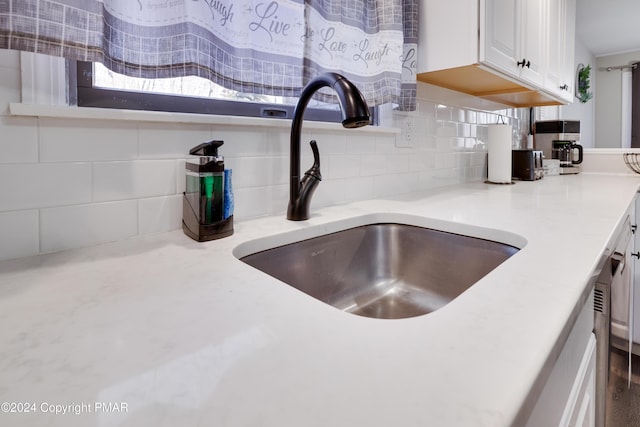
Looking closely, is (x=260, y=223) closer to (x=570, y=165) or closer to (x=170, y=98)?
(x=170, y=98)

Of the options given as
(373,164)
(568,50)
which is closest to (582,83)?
(568,50)

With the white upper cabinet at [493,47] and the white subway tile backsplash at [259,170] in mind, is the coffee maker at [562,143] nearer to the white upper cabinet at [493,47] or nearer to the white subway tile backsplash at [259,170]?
the white upper cabinet at [493,47]

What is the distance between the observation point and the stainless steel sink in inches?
32.6

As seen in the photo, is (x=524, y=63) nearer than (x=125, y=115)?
No

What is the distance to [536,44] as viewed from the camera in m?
1.78

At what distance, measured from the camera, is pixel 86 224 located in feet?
2.27

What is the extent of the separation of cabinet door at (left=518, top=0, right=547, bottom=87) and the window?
47.0 inches

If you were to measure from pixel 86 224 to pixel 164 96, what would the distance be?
344mm

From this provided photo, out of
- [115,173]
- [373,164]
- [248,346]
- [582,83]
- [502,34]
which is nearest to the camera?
[248,346]

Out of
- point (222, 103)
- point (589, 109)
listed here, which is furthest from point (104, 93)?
point (589, 109)

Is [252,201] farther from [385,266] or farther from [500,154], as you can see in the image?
[500,154]

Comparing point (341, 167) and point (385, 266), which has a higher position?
point (341, 167)

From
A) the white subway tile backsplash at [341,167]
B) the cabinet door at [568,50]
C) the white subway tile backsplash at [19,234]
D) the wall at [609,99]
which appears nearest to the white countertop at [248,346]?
the white subway tile backsplash at [19,234]

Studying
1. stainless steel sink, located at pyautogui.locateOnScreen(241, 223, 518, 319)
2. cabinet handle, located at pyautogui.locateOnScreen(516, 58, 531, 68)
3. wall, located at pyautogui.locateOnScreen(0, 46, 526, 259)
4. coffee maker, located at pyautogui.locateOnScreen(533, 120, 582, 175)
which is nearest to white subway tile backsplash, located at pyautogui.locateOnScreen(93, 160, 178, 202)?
wall, located at pyautogui.locateOnScreen(0, 46, 526, 259)
